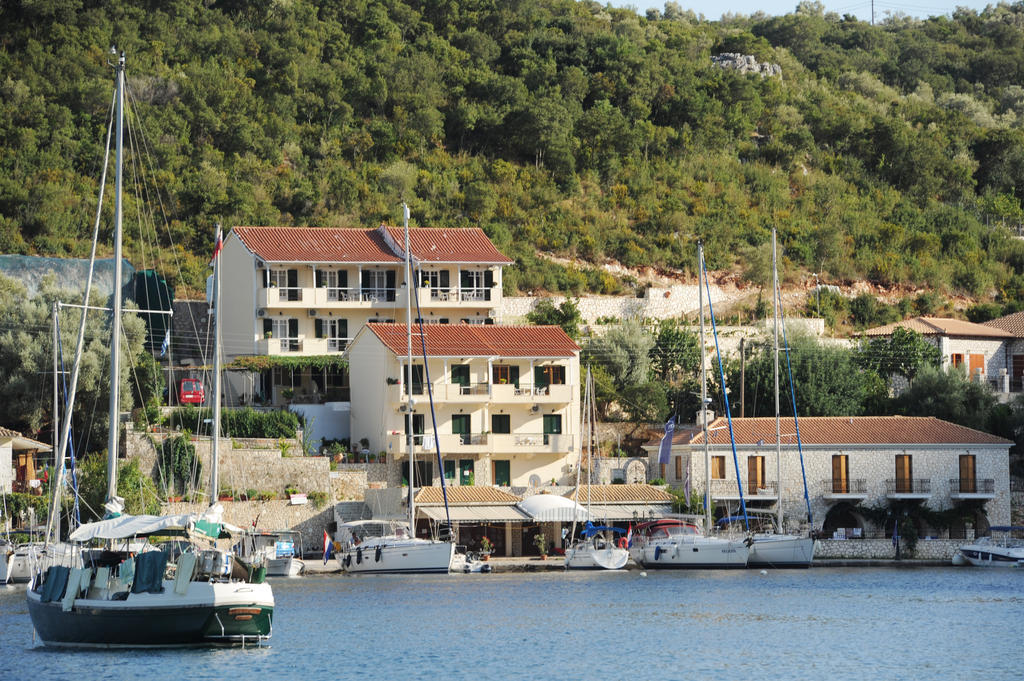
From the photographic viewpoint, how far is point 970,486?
215 ft

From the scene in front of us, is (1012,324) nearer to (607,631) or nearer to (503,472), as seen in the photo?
(503,472)

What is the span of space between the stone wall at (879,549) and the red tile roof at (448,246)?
20.5m

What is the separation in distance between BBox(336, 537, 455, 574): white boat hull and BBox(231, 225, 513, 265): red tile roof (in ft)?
62.7

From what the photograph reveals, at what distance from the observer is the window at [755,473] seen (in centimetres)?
6475

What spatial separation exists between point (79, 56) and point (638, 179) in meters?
34.6

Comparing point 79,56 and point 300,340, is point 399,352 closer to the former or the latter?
point 300,340

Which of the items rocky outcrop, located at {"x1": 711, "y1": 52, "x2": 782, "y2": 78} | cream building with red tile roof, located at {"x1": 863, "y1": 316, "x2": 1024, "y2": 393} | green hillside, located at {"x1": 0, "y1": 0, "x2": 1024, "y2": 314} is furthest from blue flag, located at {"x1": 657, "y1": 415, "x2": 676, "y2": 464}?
rocky outcrop, located at {"x1": 711, "y1": 52, "x2": 782, "y2": 78}

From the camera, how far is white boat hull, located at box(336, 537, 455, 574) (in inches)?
2199

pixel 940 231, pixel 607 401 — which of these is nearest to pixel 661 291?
pixel 607 401

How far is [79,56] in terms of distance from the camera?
3634 inches

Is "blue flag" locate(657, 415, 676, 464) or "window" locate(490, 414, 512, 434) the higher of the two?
"window" locate(490, 414, 512, 434)

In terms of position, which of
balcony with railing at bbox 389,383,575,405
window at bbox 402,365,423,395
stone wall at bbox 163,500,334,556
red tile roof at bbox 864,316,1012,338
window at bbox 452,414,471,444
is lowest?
stone wall at bbox 163,500,334,556

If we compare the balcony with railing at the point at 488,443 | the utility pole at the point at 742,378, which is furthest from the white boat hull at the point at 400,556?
the utility pole at the point at 742,378

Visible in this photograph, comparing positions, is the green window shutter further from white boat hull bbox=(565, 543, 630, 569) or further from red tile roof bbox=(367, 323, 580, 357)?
white boat hull bbox=(565, 543, 630, 569)
